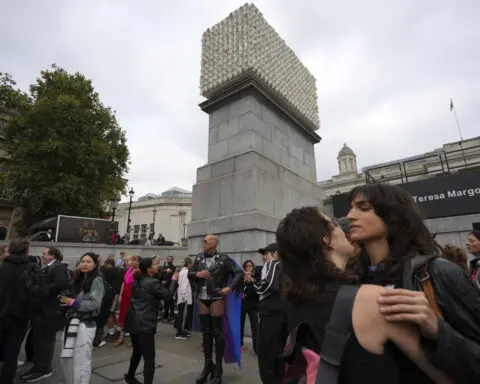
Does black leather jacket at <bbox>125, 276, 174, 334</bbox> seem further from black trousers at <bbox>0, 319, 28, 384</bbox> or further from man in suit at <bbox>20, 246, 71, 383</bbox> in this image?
black trousers at <bbox>0, 319, 28, 384</bbox>

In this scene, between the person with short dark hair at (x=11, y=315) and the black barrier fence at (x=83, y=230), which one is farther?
the black barrier fence at (x=83, y=230)

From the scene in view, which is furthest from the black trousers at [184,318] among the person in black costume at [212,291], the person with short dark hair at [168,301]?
the person in black costume at [212,291]

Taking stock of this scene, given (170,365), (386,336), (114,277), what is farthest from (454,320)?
(114,277)

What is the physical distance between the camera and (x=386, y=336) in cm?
102

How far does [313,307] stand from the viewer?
63.5 inches

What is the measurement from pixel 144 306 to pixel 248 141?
4.89 m

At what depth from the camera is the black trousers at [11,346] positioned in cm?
422

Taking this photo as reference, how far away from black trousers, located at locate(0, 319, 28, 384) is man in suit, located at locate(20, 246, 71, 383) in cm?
49

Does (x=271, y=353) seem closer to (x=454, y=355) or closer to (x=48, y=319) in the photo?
(x=454, y=355)

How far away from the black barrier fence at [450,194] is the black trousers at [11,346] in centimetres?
739

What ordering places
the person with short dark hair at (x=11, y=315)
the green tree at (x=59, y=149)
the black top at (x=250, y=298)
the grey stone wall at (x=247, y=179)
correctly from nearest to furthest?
1. the person with short dark hair at (x=11, y=315)
2. the black top at (x=250, y=298)
3. the grey stone wall at (x=247, y=179)
4. the green tree at (x=59, y=149)

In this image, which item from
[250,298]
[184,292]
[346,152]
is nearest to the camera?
[250,298]

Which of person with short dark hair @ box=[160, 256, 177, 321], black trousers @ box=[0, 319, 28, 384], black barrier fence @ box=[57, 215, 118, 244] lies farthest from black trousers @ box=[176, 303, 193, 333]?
black barrier fence @ box=[57, 215, 118, 244]

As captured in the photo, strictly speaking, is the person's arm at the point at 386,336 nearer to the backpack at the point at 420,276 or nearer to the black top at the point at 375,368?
the black top at the point at 375,368
